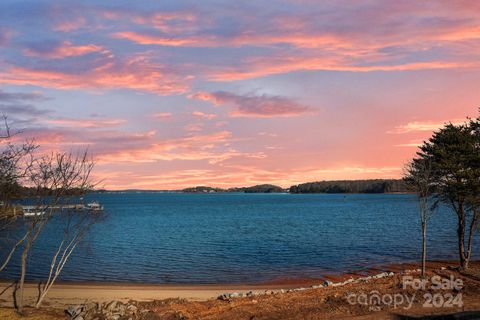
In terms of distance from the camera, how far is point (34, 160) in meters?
17.9

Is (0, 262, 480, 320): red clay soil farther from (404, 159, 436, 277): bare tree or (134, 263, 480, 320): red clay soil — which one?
(404, 159, 436, 277): bare tree

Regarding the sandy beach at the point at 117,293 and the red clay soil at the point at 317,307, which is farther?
the sandy beach at the point at 117,293

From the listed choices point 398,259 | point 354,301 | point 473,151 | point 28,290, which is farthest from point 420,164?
point 28,290

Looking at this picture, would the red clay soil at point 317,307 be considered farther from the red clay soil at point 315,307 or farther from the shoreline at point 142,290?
the shoreline at point 142,290

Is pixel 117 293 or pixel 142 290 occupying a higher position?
pixel 117 293

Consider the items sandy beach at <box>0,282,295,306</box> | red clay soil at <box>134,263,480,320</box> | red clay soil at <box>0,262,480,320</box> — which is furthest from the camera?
sandy beach at <box>0,282,295,306</box>

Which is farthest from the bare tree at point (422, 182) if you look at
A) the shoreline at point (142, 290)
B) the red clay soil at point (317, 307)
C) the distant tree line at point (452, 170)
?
the shoreline at point (142, 290)

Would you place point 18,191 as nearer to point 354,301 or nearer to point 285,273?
point 354,301

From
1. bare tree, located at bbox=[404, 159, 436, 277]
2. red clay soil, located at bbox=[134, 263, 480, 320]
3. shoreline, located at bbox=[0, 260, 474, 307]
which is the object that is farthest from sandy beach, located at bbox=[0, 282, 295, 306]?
bare tree, located at bbox=[404, 159, 436, 277]

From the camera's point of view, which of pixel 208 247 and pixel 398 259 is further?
pixel 208 247

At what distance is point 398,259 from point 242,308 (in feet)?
91.1

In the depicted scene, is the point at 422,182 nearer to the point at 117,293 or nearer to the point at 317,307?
the point at 317,307

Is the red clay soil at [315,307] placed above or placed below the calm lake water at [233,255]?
above

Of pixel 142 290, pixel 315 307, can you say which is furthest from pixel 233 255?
pixel 315 307
